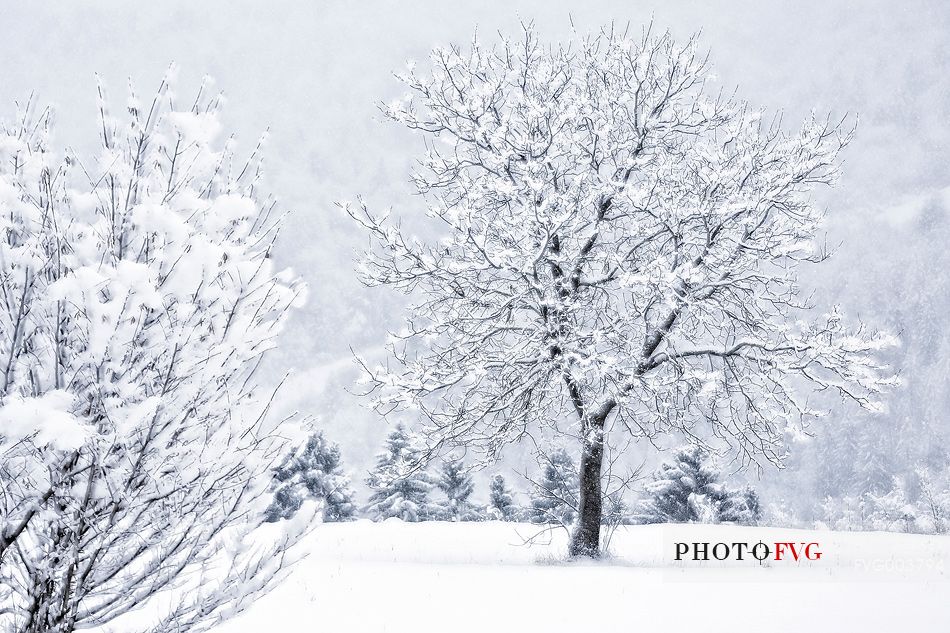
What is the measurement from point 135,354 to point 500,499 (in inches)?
1178

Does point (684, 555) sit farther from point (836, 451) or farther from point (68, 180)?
point (836, 451)

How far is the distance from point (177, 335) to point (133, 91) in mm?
1301

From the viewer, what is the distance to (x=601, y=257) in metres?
10.3

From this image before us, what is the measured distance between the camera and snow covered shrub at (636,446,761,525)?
27.7 m

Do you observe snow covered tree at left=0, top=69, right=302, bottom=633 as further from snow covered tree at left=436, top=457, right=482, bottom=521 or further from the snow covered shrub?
snow covered tree at left=436, top=457, right=482, bottom=521

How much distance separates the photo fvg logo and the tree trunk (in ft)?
4.62

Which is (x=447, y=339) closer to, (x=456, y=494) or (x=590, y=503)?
(x=590, y=503)

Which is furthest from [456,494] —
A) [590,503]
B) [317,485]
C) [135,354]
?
[135,354]

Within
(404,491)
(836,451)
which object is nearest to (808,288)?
(836,451)

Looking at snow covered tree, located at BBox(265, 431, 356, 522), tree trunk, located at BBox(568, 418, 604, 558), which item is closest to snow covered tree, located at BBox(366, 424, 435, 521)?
snow covered tree, located at BBox(265, 431, 356, 522)

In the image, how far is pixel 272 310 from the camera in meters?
3.97

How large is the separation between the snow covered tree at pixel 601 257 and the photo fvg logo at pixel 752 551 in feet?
5.52

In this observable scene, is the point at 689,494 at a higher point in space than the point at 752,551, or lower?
higher

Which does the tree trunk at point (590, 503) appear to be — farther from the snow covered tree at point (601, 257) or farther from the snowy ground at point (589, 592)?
the snowy ground at point (589, 592)
